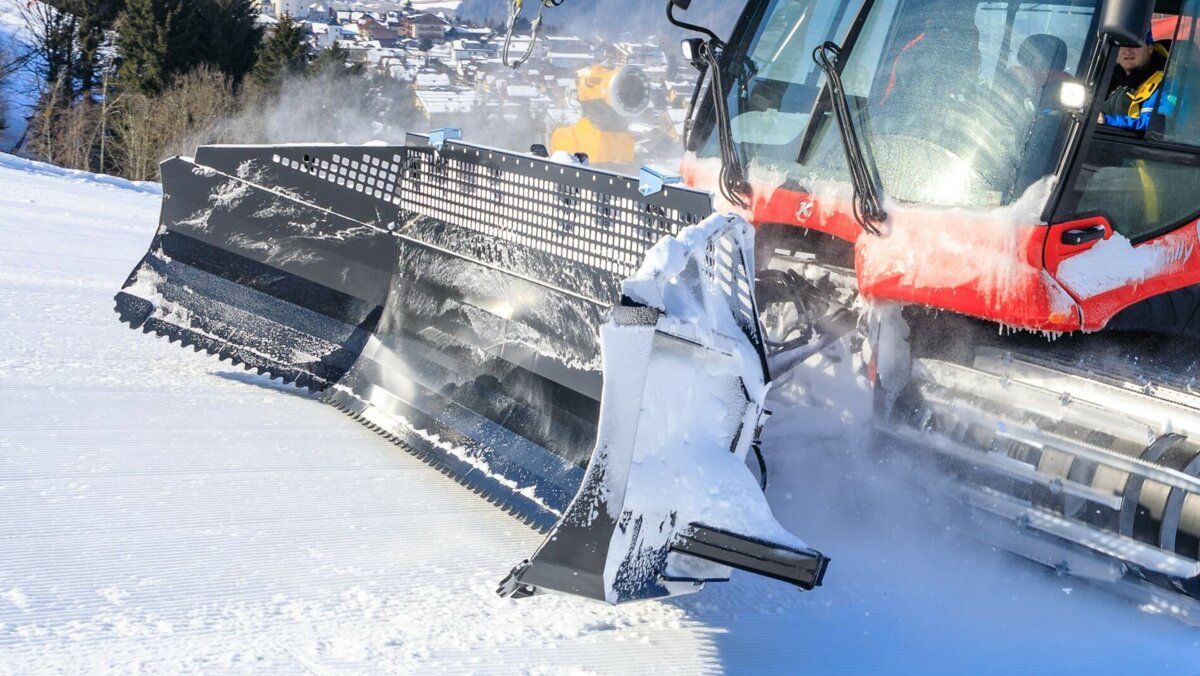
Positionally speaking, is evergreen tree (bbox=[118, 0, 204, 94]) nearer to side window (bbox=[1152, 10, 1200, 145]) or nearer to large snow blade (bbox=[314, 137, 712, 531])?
large snow blade (bbox=[314, 137, 712, 531])

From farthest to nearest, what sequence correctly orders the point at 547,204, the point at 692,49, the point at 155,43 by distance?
the point at 155,43 < the point at 692,49 < the point at 547,204

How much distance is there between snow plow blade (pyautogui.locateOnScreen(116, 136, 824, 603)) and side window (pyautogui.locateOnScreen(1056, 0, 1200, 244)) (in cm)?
153

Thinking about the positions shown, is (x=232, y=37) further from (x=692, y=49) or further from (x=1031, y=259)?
(x=1031, y=259)

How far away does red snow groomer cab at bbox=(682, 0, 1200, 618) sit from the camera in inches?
148

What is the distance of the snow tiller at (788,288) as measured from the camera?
3006 mm

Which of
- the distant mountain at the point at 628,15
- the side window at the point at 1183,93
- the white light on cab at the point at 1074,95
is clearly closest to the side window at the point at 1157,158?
the side window at the point at 1183,93

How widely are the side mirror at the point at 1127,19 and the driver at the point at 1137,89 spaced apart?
578 millimetres

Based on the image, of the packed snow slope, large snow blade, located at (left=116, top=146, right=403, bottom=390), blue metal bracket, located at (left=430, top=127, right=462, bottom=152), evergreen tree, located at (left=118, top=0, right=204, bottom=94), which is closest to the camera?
the packed snow slope

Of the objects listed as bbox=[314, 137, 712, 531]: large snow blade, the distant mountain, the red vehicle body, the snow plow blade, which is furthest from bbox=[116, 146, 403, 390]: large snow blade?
the red vehicle body

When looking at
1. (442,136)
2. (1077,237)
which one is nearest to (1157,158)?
(1077,237)

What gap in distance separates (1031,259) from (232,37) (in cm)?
3080

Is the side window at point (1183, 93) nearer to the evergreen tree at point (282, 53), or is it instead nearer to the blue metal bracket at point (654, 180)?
the blue metal bracket at point (654, 180)

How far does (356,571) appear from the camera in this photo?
327cm

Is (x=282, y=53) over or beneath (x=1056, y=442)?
over
